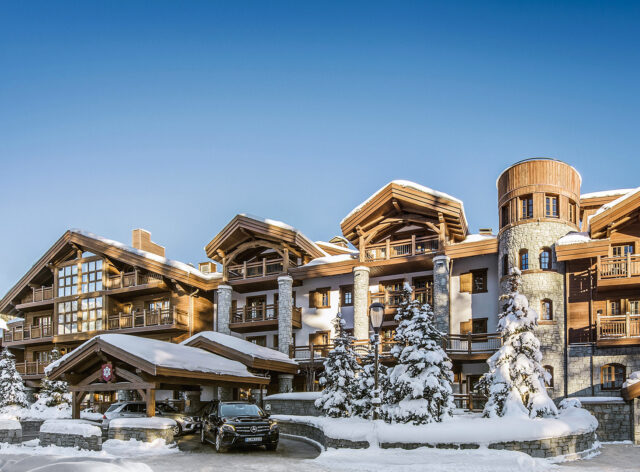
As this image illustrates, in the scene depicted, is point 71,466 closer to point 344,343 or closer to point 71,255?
point 344,343

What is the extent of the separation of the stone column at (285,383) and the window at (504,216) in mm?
13893

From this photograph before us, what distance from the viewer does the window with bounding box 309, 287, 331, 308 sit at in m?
36.5

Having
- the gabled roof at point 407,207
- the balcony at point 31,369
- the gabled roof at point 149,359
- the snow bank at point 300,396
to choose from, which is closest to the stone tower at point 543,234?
the gabled roof at point 407,207

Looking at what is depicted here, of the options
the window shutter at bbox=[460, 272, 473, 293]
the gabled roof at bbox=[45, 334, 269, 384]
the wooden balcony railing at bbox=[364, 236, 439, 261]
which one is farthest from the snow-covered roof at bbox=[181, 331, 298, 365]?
the window shutter at bbox=[460, 272, 473, 293]

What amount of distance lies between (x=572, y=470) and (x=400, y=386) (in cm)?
525

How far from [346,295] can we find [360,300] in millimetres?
2464

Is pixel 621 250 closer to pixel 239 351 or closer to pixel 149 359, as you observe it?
pixel 239 351

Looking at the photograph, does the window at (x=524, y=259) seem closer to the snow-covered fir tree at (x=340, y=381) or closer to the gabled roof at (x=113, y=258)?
the snow-covered fir tree at (x=340, y=381)

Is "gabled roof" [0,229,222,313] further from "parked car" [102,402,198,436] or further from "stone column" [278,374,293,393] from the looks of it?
"parked car" [102,402,198,436]

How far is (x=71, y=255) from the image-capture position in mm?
44406

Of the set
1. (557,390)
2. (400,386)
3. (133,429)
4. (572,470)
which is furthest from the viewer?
(557,390)

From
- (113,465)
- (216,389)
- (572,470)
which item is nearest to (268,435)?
(572,470)

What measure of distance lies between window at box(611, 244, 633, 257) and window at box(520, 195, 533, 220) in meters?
3.98

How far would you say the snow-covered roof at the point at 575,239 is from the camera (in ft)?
89.3
